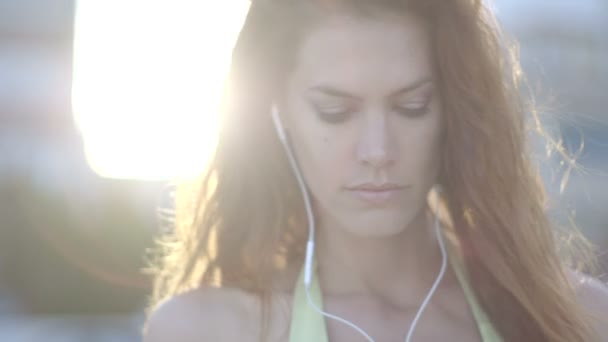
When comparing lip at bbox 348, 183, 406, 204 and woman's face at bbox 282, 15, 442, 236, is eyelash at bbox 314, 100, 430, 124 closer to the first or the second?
woman's face at bbox 282, 15, 442, 236

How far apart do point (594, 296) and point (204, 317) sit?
1071 mm

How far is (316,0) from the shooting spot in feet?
8.53

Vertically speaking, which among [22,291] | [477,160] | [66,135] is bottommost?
[22,291]

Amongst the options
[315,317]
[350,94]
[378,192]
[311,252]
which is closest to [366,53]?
[350,94]

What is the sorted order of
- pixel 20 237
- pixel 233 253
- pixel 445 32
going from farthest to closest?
pixel 20 237 → pixel 233 253 → pixel 445 32

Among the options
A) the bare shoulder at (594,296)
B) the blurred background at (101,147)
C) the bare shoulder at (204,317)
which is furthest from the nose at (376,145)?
the blurred background at (101,147)

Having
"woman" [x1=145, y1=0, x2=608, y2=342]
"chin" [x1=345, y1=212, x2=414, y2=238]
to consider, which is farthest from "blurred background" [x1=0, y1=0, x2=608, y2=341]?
"chin" [x1=345, y1=212, x2=414, y2=238]

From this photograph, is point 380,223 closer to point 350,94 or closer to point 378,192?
point 378,192

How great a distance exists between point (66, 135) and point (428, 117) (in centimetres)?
738

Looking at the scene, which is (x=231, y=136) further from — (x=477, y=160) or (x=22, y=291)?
(x=22, y=291)

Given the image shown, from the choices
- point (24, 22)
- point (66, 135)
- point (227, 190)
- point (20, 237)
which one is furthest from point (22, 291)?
point (227, 190)

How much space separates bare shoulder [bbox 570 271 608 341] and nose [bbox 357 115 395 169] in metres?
0.68

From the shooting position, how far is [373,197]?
246 centimetres

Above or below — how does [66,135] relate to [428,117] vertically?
below
